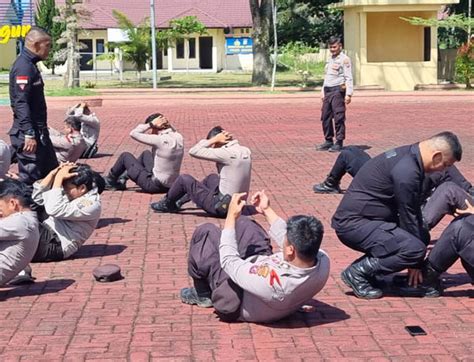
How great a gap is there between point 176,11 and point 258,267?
180 ft

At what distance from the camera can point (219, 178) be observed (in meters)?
9.84

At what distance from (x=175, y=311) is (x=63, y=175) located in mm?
1929

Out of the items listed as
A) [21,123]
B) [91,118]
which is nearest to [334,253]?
[21,123]

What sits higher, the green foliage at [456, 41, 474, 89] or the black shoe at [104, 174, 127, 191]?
the green foliage at [456, 41, 474, 89]

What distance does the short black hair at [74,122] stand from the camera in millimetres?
12922

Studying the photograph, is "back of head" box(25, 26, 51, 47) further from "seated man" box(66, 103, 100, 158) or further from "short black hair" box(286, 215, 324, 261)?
"seated man" box(66, 103, 100, 158)

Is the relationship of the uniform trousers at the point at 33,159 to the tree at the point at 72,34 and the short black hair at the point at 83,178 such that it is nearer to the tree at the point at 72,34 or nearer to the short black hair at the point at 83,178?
the short black hair at the point at 83,178

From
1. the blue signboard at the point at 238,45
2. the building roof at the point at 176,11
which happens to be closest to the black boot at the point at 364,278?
the building roof at the point at 176,11

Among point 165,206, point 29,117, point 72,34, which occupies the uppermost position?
point 72,34

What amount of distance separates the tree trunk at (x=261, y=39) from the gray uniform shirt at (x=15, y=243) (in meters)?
31.3

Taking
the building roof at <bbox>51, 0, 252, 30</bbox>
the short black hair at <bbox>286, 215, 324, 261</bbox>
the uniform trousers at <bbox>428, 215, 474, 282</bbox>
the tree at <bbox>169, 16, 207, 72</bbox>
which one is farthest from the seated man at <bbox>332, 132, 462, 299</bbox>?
the building roof at <bbox>51, 0, 252, 30</bbox>

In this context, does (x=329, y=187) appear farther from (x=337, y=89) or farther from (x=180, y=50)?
(x=180, y=50)

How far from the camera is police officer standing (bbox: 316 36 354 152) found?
15.4m

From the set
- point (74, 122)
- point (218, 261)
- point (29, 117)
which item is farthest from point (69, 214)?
point (74, 122)
